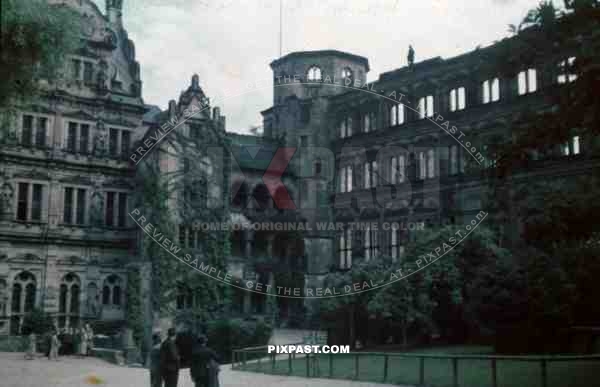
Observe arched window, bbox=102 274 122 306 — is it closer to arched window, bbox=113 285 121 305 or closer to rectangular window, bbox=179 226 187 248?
arched window, bbox=113 285 121 305

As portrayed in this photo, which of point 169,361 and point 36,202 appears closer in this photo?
point 169,361

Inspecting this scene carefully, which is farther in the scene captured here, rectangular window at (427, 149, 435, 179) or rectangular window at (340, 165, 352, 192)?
rectangular window at (340, 165, 352, 192)

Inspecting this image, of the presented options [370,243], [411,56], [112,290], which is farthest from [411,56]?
[112,290]

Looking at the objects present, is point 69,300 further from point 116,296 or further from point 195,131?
point 195,131

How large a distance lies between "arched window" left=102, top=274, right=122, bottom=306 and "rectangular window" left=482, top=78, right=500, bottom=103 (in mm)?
22919

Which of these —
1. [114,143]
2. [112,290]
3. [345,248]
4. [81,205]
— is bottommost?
[112,290]

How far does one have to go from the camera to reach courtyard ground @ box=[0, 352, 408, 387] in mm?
21219

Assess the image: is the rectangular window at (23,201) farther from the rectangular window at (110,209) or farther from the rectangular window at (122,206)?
the rectangular window at (122,206)

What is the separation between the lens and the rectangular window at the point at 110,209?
43.0 meters

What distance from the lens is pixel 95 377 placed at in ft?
76.6

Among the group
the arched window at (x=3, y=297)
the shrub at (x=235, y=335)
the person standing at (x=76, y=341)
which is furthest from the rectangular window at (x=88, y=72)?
the shrub at (x=235, y=335)

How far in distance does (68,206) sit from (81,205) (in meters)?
0.76

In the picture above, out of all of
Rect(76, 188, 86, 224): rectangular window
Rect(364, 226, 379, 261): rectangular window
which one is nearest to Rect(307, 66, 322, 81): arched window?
Rect(364, 226, 379, 261): rectangular window

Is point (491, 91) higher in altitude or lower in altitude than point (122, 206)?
higher
